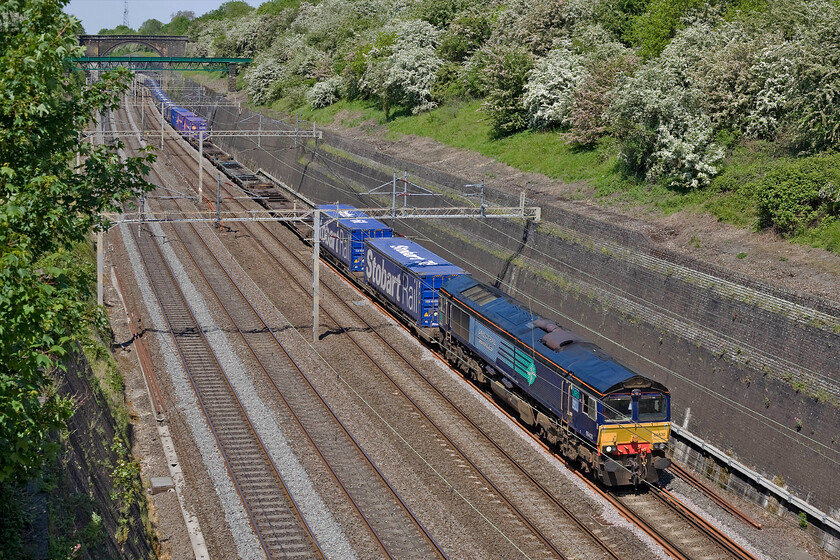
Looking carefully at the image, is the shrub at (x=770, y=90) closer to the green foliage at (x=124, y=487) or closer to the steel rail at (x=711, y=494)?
the steel rail at (x=711, y=494)

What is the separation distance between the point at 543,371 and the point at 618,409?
2.88m

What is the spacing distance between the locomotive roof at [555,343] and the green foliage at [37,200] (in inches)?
487

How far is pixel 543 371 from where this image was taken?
23.0m

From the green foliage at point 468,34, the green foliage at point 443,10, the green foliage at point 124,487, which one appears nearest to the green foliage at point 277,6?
the green foliage at point 443,10

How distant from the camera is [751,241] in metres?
29.0

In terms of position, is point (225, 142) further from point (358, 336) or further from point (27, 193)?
point (27, 193)

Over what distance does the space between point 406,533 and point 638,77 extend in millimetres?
24600

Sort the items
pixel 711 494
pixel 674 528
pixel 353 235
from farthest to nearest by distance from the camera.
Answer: pixel 353 235 < pixel 711 494 < pixel 674 528

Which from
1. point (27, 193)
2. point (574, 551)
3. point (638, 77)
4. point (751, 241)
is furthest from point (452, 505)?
point (638, 77)

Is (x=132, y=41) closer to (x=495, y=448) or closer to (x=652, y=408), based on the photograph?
(x=495, y=448)

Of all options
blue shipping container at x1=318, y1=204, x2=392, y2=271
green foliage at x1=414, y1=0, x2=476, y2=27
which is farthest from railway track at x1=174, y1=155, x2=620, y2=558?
green foliage at x1=414, y1=0, x2=476, y2=27

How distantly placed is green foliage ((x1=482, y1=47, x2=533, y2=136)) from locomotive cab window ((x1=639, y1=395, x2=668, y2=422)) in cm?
3189

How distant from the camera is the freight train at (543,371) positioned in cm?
2080

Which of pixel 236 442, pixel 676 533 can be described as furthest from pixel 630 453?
pixel 236 442
